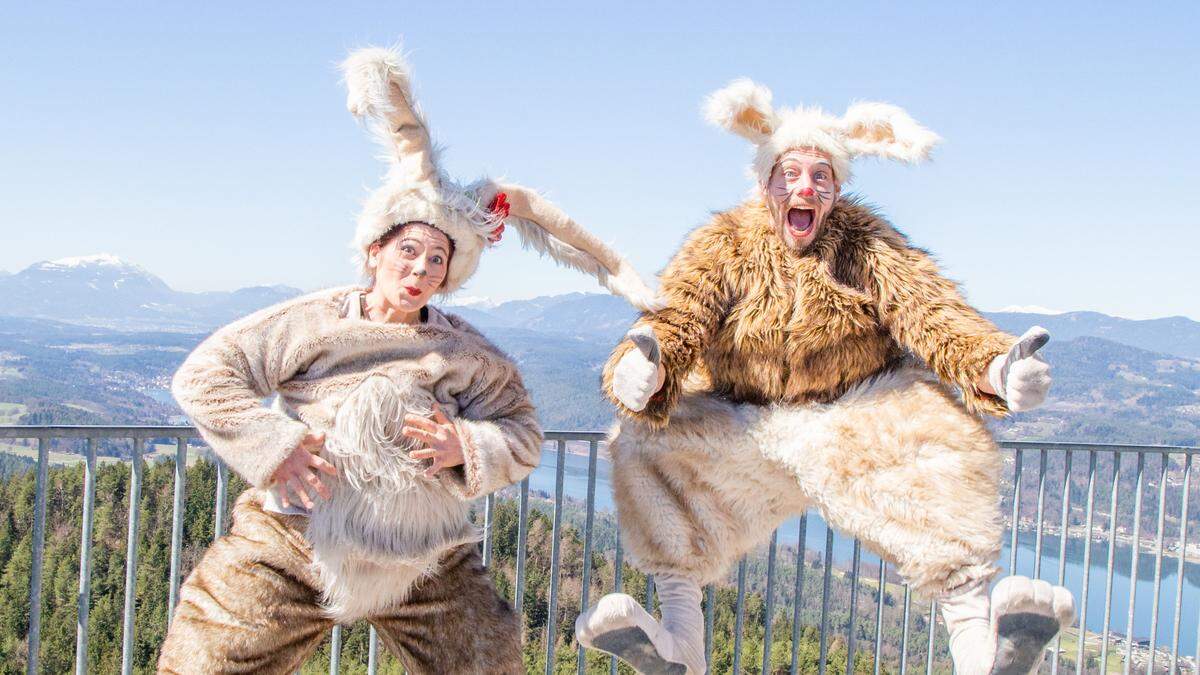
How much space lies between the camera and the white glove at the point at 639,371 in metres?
2.11

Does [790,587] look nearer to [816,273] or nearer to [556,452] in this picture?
[556,452]

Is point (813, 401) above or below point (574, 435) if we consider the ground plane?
above

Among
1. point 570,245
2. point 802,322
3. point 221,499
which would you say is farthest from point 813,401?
point 221,499

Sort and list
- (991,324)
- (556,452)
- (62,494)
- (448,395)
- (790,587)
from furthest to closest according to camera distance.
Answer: (790,587) → (556,452) → (62,494) → (991,324) → (448,395)

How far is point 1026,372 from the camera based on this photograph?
78.9 inches

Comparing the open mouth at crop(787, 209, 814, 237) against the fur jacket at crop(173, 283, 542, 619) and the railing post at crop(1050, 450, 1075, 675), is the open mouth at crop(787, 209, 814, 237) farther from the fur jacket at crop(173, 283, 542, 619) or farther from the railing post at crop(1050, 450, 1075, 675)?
the railing post at crop(1050, 450, 1075, 675)

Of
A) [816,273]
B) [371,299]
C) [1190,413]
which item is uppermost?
[816,273]

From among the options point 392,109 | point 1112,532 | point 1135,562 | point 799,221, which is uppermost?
point 392,109

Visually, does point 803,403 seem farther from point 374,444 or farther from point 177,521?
point 177,521

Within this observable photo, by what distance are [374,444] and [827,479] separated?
1.08 metres

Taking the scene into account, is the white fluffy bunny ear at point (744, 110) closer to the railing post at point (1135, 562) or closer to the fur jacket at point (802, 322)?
the fur jacket at point (802, 322)

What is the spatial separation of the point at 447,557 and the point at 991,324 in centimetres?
149

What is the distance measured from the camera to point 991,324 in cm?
228

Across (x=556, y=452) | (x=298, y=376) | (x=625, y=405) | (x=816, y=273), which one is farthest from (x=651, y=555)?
(x=298, y=376)
